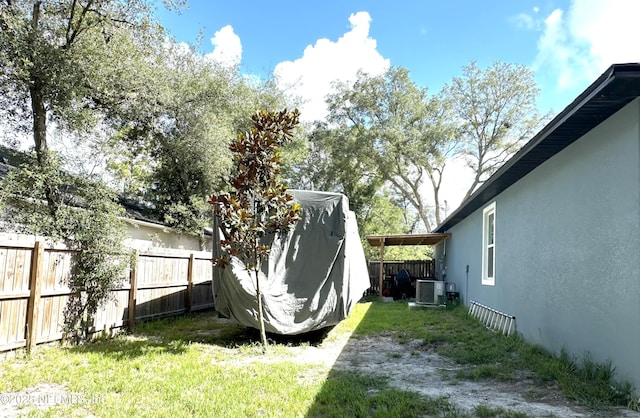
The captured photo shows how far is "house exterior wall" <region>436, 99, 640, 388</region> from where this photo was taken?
363 centimetres

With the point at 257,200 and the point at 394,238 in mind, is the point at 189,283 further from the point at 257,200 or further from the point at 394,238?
the point at 394,238

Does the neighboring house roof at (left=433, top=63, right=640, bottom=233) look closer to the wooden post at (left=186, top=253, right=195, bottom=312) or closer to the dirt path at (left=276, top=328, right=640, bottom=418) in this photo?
the dirt path at (left=276, top=328, right=640, bottom=418)

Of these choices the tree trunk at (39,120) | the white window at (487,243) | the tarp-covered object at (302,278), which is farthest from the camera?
the white window at (487,243)

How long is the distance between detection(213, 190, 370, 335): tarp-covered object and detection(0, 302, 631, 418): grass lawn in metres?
0.45

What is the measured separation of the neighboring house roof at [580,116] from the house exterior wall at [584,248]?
0.11m

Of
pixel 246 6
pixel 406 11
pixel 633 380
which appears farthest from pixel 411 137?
pixel 633 380

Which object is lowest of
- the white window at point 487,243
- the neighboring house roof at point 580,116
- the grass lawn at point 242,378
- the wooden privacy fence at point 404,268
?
the grass lawn at point 242,378

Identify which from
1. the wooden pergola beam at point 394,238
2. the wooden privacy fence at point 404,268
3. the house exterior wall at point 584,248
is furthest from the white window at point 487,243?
the wooden privacy fence at point 404,268

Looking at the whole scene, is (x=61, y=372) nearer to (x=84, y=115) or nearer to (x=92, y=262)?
(x=92, y=262)

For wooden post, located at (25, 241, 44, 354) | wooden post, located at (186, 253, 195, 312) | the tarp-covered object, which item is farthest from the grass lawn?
wooden post, located at (186, 253, 195, 312)

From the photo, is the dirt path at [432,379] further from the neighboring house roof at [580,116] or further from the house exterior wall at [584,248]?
the neighboring house roof at [580,116]

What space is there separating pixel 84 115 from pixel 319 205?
14.2 ft

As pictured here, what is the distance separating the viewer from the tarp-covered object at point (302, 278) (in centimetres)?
613

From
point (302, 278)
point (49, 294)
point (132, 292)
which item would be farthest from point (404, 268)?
point (49, 294)
